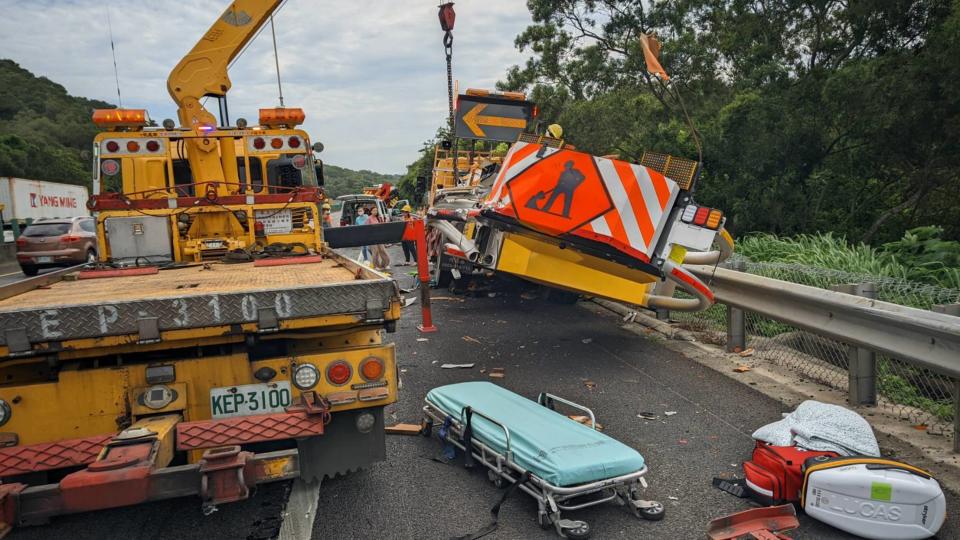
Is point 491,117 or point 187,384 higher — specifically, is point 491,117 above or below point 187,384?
above

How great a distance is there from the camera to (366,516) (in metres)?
3.76

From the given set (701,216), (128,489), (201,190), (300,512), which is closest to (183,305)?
(128,489)

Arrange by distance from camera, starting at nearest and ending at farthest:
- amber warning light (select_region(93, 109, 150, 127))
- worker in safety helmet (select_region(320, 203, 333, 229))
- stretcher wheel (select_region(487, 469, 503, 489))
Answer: stretcher wheel (select_region(487, 469, 503, 489))
amber warning light (select_region(93, 109, 150, 127))
worker in safety helmet (select_region(320, 203, 333, 229))

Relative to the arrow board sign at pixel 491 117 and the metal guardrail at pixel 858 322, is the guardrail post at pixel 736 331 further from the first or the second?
the arrow board sign at pixel 491 117

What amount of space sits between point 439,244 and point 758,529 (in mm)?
8546

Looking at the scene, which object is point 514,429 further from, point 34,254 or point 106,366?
point 34,254

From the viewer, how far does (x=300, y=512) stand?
383cm

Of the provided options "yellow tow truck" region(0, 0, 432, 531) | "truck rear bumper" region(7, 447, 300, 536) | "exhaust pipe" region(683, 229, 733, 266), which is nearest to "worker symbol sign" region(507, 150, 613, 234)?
"exhaust pipe" region(683, 229, 733, 266)

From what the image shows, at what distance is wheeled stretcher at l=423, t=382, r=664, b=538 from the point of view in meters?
3.53

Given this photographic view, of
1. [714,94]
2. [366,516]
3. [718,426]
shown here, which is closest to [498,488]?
[366,516]

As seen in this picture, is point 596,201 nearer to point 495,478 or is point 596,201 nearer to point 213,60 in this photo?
point 495,478

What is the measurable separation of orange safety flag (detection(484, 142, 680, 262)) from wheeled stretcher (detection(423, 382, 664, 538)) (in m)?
2.04

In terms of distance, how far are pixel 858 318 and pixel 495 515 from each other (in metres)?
3.17

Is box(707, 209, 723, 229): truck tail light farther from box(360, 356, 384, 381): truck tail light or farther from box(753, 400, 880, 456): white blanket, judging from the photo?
box(360, 356, 384, 381): truck tail light
